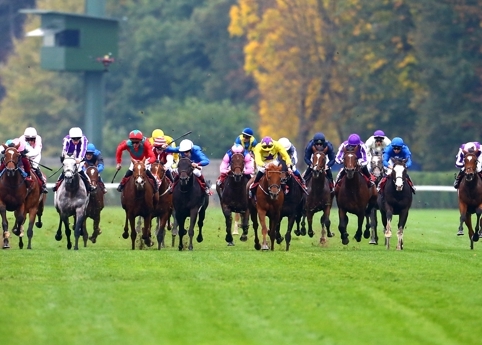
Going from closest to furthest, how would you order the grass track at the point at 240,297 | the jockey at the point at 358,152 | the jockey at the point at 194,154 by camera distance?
the grass track at the point at 240,297 → the jockey at the point at 194,154 → the jockey at the point at 358,152

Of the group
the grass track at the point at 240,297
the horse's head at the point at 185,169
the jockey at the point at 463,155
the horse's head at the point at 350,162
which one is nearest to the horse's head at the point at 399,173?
the horse's head at the point at 350,162

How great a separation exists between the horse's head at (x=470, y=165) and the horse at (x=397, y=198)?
99cm

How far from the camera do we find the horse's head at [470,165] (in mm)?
23469

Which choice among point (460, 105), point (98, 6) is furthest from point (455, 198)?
point (98, 6)

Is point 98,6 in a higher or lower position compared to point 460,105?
higher

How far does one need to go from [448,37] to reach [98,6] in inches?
584

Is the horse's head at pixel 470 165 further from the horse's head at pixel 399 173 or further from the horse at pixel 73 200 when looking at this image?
the horse at pixel 73 200

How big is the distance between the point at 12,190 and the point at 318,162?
16.4ft

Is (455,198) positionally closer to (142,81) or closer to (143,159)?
(143,159)

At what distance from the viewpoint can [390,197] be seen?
23766mm

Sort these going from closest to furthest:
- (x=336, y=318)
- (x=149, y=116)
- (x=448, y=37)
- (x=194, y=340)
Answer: (x=194, y=340), (x=336, y=318), (x=448, y=37), (x=149, y=116)

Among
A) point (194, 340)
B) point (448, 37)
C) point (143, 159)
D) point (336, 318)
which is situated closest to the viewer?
point (194, 340)

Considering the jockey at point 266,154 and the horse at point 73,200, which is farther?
the horse at point 73,200

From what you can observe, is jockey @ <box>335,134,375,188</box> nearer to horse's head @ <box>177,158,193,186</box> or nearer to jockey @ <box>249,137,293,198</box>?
jockey @ <box>249,137,293,198</box>
